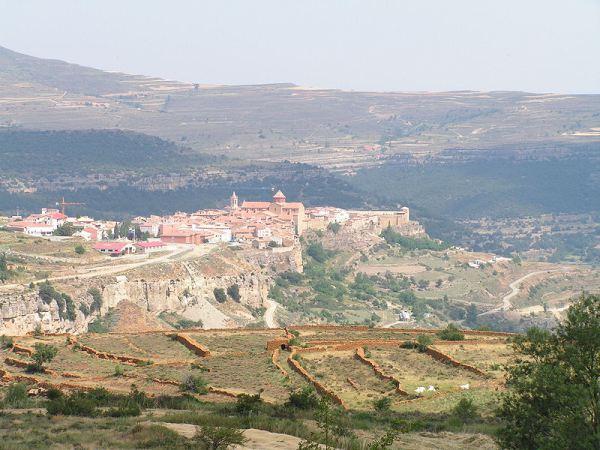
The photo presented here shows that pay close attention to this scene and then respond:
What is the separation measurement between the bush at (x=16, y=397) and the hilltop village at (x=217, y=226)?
187ft

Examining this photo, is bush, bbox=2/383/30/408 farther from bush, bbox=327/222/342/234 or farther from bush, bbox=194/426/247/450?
bush, bbox=327/222/342/234

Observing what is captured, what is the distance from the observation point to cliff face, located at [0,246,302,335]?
6462cm

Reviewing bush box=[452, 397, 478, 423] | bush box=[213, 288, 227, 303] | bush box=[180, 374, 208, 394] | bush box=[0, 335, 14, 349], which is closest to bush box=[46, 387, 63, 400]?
bush box=[180, 374, 208, 394]

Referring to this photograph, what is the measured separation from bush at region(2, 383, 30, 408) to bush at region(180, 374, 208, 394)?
4.11 meters

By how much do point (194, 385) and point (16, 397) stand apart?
5.15 metres

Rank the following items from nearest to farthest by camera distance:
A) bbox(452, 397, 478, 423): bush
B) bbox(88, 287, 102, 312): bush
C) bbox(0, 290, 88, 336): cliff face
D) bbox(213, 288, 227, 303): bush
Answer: bbox(452, 397, 478, 423): bush → bbox(0, 290, 88, 336): cliff face → bbox(88, 287, 102, 312): bush → bbox(213, 288, 227, 303): bush

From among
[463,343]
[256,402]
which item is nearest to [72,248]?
[463,343]

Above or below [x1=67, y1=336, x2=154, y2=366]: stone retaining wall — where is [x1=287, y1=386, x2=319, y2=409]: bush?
above

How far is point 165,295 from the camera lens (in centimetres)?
7875

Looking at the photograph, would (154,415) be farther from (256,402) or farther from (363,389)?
(363,389)

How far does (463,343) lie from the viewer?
136 feet

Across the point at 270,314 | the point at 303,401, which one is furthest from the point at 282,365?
the point at 270,314

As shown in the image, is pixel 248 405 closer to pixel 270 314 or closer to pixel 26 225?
pixel 270 314

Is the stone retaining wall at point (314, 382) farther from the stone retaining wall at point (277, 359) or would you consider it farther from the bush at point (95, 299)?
the bush at point (95, 299)
